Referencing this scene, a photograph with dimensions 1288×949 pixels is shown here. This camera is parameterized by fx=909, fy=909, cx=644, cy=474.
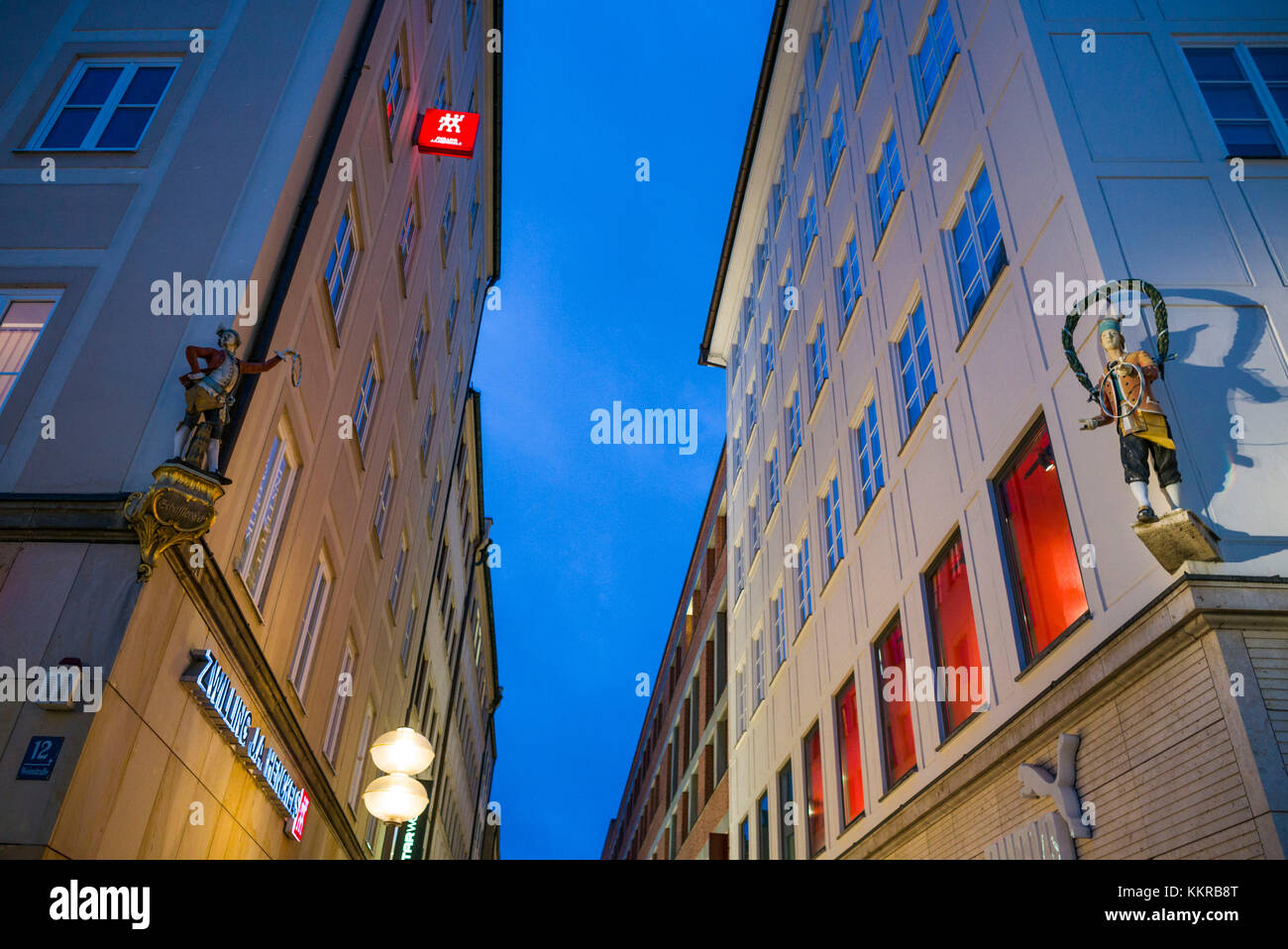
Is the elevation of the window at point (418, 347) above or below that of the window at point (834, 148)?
below

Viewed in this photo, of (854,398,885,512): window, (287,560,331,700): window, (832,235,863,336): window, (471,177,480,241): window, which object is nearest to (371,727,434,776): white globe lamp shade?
(287,560,331,700): window

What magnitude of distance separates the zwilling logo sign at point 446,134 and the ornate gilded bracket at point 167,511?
40.9ft

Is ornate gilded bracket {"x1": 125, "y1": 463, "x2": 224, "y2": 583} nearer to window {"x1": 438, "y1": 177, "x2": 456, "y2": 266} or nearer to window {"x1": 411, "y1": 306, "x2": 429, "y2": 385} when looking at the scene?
window {"x1": 411, "y1": 306, "x2": 429, "y2": 385}

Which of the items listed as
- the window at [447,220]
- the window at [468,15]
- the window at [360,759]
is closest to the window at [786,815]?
the window at [360,759]

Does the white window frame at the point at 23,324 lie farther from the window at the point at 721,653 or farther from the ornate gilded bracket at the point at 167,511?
the window at the point at 721,653

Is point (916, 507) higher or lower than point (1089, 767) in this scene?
higher

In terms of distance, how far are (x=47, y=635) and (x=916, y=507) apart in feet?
38.2

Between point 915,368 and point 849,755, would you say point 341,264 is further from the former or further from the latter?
point 849,755

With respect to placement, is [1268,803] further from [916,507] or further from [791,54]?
[791,54]

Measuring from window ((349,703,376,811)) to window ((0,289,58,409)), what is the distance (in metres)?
11.4

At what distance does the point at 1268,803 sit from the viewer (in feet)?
21.7

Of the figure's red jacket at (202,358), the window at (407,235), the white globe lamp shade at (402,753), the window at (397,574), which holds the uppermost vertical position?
the window at (407,235)

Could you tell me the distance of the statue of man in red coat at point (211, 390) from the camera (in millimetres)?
9797

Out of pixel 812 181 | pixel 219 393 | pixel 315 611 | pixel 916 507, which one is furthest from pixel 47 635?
pixel 812 181
